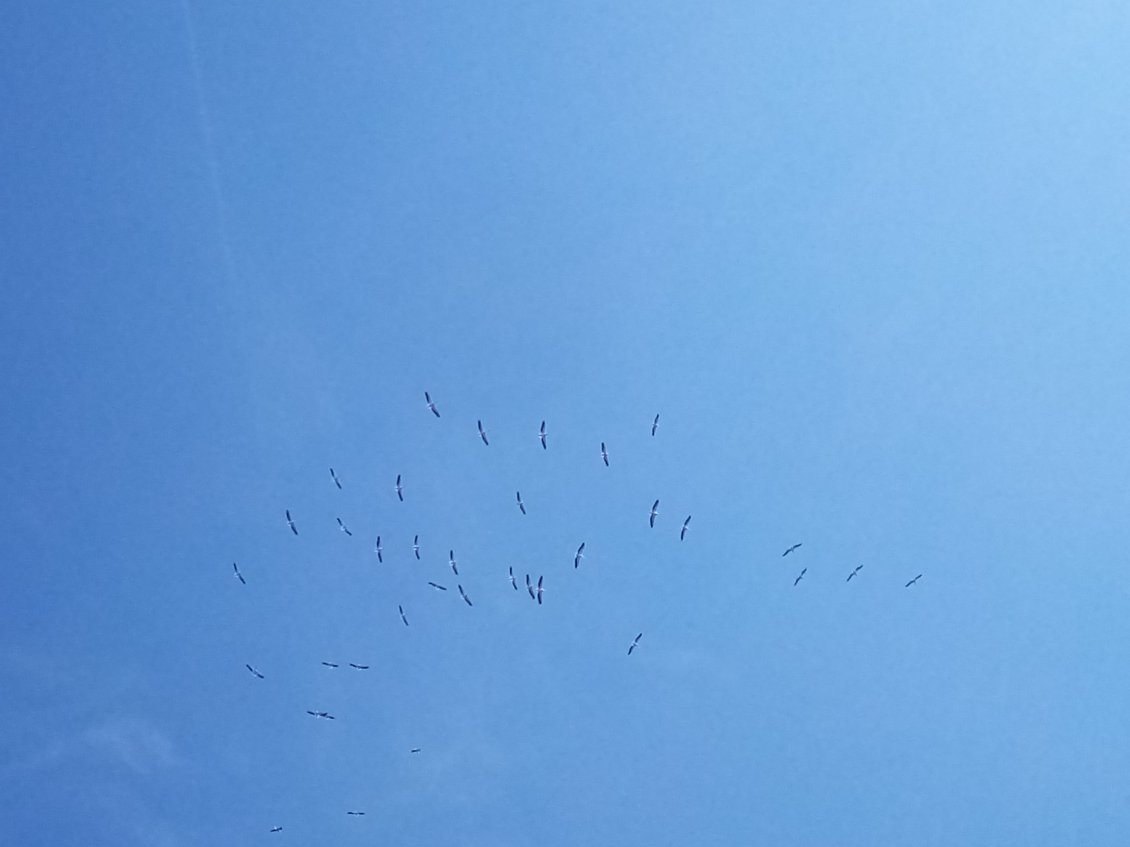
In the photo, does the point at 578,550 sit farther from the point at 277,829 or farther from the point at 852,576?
the point at 277,829

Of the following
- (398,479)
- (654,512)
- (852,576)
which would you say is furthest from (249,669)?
(852,576)

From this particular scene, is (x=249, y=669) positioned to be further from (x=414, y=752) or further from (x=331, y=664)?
(x=414, y=752)

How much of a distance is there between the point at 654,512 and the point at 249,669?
16.1m

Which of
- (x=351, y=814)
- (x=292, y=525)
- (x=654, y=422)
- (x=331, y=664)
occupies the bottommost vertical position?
(x=351, y=814)

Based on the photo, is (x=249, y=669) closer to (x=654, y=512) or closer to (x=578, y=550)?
(x=578, y=550)

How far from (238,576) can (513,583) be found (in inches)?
391

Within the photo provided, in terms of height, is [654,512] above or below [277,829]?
above

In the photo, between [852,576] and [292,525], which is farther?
[852,576]

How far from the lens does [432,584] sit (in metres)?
18.1

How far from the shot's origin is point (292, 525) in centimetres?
1767

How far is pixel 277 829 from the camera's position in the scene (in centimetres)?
1817

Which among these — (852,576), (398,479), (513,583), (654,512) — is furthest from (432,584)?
(852,576)

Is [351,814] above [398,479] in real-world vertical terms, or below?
below

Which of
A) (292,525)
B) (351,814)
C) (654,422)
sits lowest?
(351,814)
